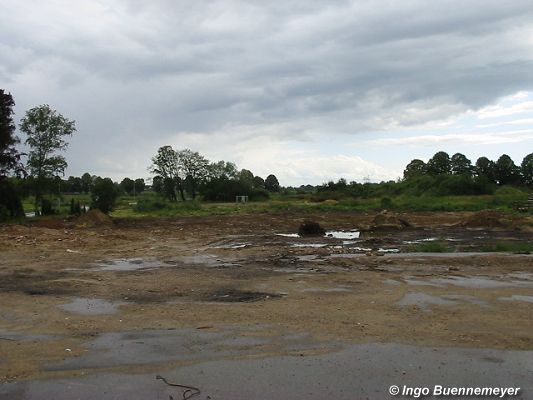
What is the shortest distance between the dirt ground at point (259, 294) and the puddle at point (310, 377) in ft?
1.47

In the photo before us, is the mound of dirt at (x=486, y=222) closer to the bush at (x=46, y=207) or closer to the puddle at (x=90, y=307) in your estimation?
the puddle at (x=90, y=307)

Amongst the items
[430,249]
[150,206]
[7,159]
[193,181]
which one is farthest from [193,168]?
[430,249]

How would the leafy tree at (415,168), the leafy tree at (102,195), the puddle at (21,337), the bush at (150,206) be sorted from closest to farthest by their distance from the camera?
the puddle at (21,337) < the leafy tree at (102,195) < the bush at (150,206) < the leafy tree at (415,168)

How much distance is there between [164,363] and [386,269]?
32.5 ft

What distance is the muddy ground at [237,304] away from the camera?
7.21 meters

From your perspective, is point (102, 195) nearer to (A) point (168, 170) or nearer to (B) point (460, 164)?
(A) point (168, 170)

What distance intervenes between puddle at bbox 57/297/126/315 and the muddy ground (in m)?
0.04

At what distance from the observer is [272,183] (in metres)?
145

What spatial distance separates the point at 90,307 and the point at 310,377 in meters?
5.66

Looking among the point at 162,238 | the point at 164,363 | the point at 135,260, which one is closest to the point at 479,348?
the point at 164,363

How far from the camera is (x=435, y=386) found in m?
5.82

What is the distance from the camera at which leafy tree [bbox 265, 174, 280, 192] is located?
14244 cm

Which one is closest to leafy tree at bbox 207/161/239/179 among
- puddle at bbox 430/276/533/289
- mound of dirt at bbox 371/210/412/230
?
mound of dirt at bbox 371/210/412/230

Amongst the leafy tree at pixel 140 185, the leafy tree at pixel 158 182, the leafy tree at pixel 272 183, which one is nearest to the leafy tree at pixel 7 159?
the leafy tree at pixel 158 182
